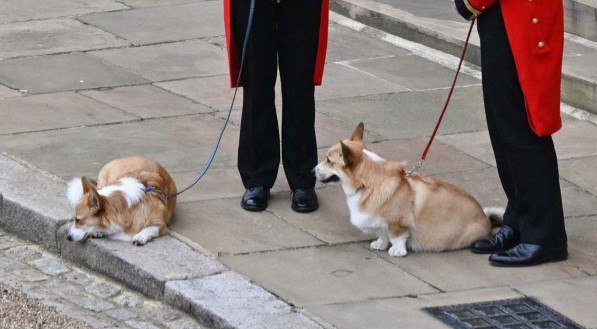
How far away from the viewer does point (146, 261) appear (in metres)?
6.49

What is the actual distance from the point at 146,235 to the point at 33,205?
0.87 meters

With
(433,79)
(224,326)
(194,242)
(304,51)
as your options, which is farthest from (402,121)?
(224,326)

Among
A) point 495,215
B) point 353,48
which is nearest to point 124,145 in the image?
point 495,215

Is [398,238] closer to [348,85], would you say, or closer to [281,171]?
[281,171]

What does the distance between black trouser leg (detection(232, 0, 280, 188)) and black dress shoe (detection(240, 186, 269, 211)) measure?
0.13 ft

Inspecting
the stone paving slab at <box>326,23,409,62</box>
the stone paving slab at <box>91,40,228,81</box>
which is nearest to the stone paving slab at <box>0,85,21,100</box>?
the stone paving slab at <box>91,40,228,81</box>

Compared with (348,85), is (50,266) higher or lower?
lower

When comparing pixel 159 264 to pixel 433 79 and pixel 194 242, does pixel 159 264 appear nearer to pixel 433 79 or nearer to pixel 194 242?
pixel 194 242

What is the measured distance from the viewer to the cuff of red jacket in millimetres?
6328

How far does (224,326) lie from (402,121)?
354cm

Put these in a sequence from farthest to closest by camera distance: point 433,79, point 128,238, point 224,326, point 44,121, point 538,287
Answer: point 433,79 < point 44,121 < point 128,238 < point 538,287 < point 224,326

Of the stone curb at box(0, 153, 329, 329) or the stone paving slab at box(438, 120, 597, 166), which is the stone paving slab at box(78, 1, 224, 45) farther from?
the stone curb at box(0, 153, 329, 329)

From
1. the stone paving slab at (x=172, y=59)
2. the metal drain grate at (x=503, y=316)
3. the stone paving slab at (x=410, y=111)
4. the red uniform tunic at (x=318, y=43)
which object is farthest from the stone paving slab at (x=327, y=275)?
the stone paving slab at (x=172, y=59)

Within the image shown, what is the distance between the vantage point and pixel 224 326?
19.1 ft
